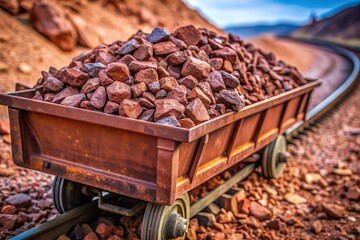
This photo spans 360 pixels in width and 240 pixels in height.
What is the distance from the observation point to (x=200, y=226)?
13.5 feet

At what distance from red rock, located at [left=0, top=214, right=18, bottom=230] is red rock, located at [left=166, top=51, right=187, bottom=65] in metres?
2.24

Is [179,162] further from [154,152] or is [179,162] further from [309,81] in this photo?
[309,81]

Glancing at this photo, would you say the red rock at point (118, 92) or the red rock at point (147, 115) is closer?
the red rock at point (147, 115)

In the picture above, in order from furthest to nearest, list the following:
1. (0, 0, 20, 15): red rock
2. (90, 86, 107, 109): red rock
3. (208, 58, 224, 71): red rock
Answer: (0, 0, 20, 15): red rock, (208, 58, 224, 71): red rock, (90, 86, 107, 109): red rock

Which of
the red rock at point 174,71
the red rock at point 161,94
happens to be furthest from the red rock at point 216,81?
the red rock at point 161,94

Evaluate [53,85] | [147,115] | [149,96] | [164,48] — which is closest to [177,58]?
[164,48]

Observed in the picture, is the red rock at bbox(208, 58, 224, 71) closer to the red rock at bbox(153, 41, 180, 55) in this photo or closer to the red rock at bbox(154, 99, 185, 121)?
the red rock at bbox(153, 41, 180, 55)

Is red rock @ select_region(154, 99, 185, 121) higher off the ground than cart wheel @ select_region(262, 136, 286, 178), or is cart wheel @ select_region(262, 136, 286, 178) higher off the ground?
red rock @ select_region(154, 99, 185, 121)

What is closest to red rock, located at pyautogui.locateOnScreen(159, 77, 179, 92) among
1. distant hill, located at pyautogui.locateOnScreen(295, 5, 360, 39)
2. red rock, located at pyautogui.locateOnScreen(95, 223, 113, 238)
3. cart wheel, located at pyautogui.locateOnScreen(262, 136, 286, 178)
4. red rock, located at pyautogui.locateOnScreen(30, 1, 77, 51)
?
red rock, located at pyautogui.locateOnScreen(95, 223, 113, 238)

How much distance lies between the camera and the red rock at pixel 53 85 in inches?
137

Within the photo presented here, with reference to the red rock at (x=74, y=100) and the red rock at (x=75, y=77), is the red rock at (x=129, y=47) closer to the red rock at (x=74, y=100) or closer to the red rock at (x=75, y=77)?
the red rock at (x=75, y=77)

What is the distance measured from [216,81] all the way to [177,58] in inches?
17.3

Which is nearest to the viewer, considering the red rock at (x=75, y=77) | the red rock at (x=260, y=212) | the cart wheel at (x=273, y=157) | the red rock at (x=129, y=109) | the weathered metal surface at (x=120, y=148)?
the weathered metal surface at (x=120, y=148)

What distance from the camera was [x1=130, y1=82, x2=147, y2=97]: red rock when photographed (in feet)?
10.7
